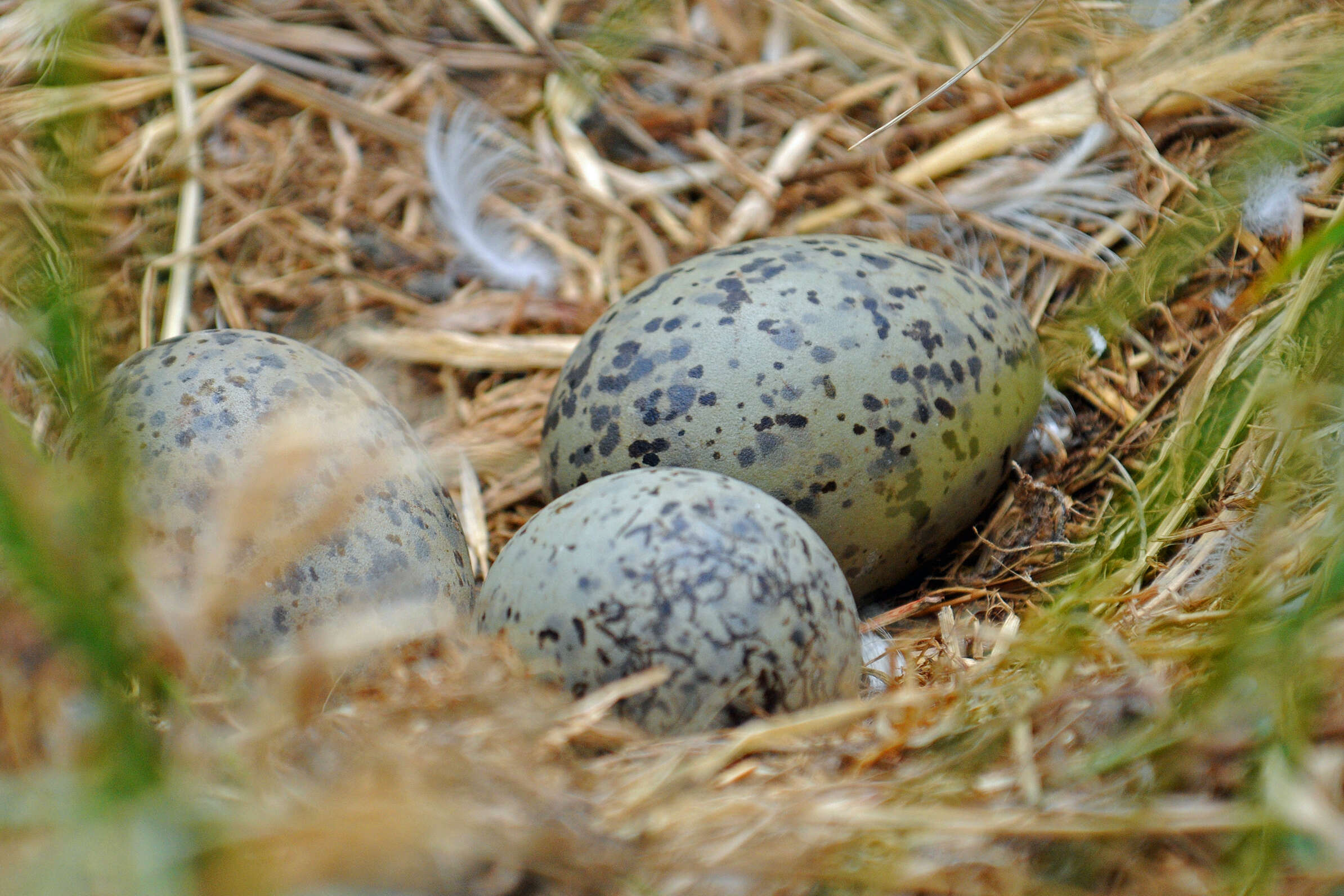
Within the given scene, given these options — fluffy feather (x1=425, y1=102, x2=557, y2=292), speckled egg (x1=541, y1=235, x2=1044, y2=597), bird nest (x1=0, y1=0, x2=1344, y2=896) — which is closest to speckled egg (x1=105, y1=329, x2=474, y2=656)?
bird nest (x1=0, y1=0, x2=1344, y2=896)

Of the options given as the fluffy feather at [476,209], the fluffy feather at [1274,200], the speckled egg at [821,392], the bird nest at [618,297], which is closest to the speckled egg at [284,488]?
the bird nest at [618,297]

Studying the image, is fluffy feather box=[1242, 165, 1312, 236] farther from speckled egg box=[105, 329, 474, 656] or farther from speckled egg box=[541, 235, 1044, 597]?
→ speckled egg box=[105, 329, 474, 656]

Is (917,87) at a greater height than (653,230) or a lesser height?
greater

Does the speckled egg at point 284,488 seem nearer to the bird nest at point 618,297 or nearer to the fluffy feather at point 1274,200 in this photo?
the bird nest at point 618,297

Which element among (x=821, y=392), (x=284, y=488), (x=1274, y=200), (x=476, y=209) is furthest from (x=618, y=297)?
(x=1274, y=200)

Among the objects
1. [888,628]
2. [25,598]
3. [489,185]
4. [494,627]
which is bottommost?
[888,628]

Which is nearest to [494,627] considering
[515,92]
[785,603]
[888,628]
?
[785,603]

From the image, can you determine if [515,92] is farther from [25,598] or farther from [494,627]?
[25,598]
